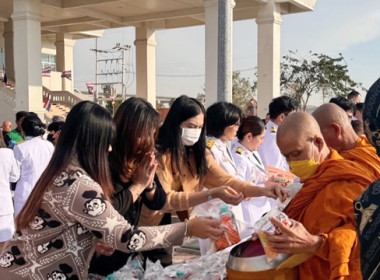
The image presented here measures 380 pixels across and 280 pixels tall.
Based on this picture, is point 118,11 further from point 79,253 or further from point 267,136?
point 79,253

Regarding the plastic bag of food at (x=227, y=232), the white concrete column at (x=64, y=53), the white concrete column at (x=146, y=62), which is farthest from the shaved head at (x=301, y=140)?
the white concrete column at (x=64, y=53)

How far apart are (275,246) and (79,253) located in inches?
30.8

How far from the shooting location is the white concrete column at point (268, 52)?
15.9m

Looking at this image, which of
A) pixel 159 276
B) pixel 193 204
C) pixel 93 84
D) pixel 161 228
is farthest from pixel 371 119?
pixel 93 84

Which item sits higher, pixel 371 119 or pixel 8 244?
pixel 371 119

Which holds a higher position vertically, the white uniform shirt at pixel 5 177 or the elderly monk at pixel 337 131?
the elderly monk at pixel 337 131

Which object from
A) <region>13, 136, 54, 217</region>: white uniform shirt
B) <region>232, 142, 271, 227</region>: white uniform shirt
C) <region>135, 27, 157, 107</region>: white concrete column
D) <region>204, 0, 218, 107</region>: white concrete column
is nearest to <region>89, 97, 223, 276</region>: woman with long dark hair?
<region>232, 142, 271, 227</region>: white uniform shirt

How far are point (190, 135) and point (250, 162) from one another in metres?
1.45

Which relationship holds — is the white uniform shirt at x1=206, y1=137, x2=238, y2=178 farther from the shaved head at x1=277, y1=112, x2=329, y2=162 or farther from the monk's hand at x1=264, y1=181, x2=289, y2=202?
the shaved head at x1=277, y1=112, x2=329, y2=162

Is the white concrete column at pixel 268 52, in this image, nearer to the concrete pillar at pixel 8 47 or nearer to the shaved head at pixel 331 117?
the concrete pillar at pixel 8 47

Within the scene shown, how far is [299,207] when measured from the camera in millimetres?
1936

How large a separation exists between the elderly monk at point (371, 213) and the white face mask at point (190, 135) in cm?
214

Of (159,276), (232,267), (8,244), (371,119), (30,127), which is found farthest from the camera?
(30,127)

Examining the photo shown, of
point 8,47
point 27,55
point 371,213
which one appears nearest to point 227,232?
point 371,213
